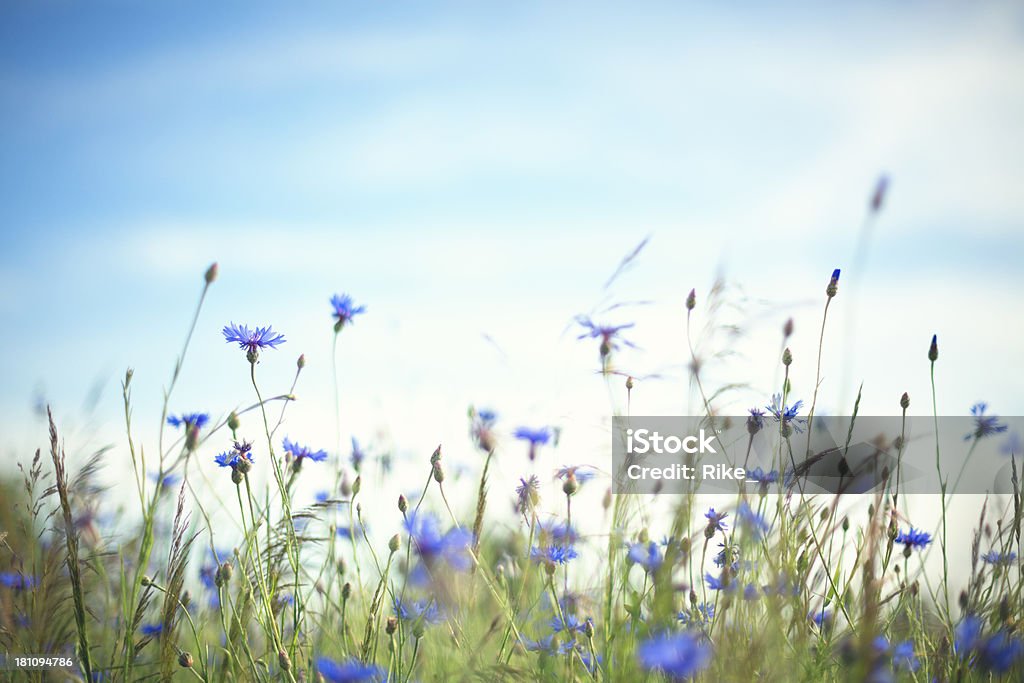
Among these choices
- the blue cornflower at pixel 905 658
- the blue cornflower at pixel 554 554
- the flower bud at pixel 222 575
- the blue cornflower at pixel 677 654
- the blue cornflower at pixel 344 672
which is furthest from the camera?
the blue cornflower at pixel 554 554

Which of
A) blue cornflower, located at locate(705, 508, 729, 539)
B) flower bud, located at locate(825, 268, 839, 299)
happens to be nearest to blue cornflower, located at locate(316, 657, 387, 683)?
blue cornflower, located at locate(705, 508, 729, 539)

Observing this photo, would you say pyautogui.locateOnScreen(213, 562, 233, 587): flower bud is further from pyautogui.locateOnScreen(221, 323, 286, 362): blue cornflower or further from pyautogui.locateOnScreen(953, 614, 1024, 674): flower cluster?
pyautogui.locateOnScreen(953, 614, 1024, 674): flower cluster

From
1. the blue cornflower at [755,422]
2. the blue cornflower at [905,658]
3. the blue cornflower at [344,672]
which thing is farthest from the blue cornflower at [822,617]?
the blue cornflower at [344,672]

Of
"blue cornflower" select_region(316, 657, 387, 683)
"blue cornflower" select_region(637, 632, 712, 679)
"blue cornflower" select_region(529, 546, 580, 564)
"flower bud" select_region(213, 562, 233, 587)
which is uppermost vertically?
"blue cornflower" select_region(637, 632, 712, 679)

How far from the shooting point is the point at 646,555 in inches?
80.0

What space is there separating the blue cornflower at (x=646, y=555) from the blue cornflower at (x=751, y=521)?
0.95 feet

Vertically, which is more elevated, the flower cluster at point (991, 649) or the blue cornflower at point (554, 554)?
the blue cornflower at point (554, 554)

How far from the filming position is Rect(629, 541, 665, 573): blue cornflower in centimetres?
199

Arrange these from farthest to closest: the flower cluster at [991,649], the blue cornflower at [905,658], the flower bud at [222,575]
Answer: the blue cornflower at [905,658] < the flower bud at [222,575] < the flower cluster at [991,649]

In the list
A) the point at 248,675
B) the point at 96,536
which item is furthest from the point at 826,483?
the point at 96,536

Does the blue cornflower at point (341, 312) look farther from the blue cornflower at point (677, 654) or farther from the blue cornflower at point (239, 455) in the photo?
the blue cornflower at point (677, 654)

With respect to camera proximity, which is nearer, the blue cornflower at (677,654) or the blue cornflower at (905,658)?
the blue cornflower at (677,654)

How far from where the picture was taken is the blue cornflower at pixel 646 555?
1.99 m

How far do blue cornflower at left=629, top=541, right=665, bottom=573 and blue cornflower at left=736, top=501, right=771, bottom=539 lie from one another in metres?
0.29
